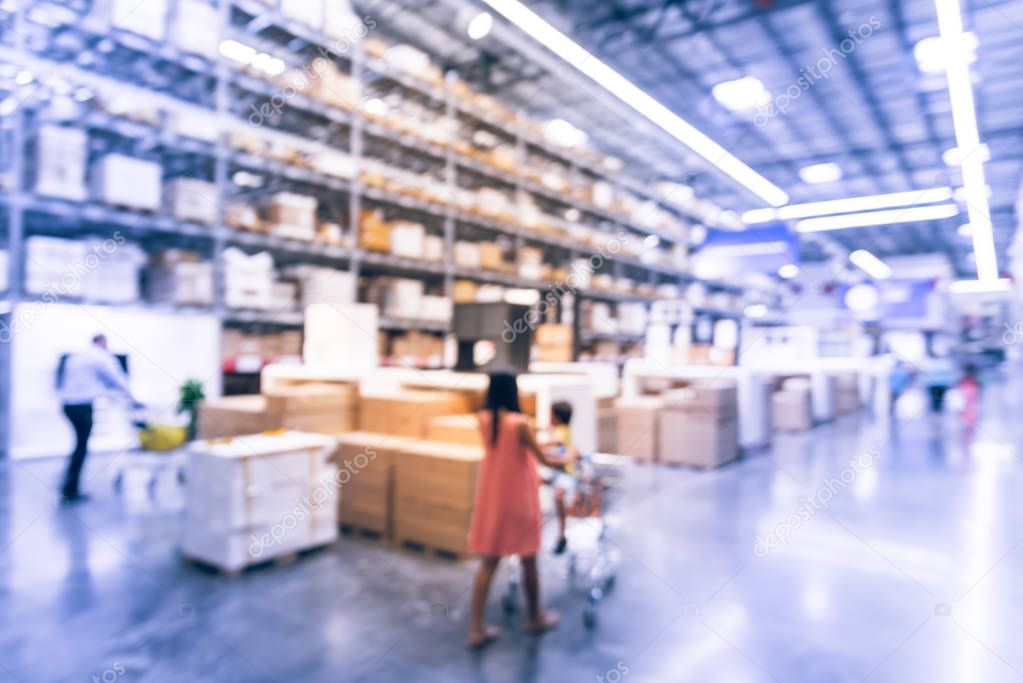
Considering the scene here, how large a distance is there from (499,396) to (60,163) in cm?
539

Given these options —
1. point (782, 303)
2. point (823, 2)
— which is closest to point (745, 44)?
point (823, 2)

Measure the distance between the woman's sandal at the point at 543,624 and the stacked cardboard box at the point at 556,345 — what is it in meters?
3.82

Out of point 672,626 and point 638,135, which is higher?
point 638,135

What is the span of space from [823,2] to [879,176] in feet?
33.6

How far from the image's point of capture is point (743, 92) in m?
9.34

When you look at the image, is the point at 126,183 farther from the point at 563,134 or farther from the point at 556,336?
the point at 563,134

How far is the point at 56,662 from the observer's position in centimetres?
245

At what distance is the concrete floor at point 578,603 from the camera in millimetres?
2508

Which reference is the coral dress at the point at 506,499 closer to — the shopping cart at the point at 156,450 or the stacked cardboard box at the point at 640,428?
the shopping cart at the point at 156,450

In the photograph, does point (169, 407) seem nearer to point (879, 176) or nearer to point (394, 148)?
point (394, 148)

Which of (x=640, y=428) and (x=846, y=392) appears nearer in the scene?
(x=640, y=428)

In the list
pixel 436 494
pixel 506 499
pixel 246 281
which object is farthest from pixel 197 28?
pixel 506 499

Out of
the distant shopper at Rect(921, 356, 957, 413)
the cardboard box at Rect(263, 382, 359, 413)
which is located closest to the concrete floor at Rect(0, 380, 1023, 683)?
the cardboard box at Rect(263, 382, 359, 413)

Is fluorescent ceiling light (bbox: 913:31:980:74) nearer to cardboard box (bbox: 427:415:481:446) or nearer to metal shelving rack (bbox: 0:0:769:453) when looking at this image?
metal shelving rack (bbox: 0:0:769:453)
